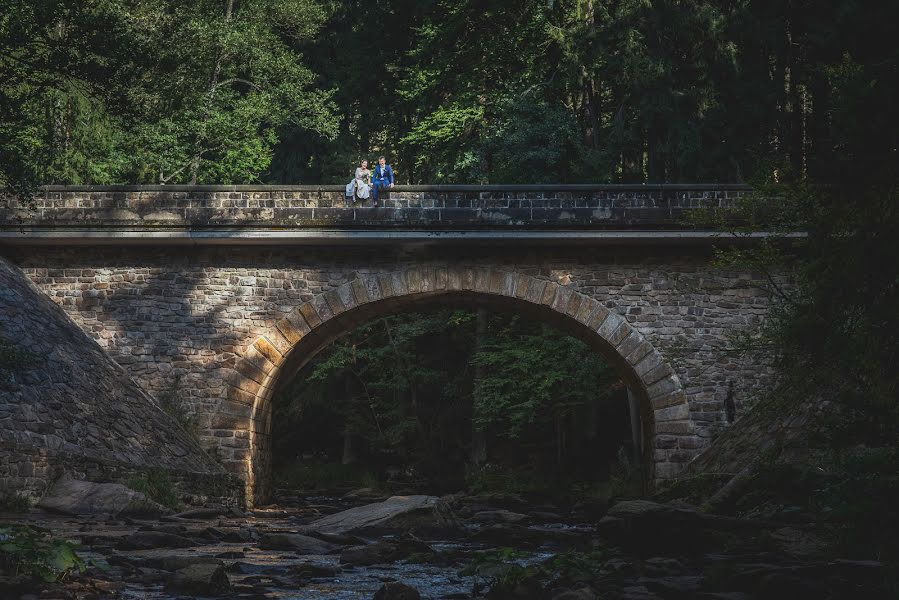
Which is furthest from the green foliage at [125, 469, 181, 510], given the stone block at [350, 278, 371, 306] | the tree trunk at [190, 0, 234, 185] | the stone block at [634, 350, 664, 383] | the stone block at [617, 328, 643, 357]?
the tree trunk at [190, 0, 234, 185]

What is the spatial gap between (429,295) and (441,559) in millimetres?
9001

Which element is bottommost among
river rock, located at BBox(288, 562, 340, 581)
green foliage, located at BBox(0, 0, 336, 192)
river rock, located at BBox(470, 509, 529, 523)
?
river rock, located at BBox(470, 509, 529, 523)

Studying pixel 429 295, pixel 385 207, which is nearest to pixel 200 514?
pixel 429 295

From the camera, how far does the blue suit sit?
1847cm

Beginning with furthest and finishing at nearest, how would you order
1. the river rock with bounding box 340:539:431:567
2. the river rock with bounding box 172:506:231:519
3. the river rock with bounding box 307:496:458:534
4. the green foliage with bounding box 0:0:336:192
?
the green foliage with bounding box 0:0:336:192
the river rock with bounding box 172:506:231:519
the river rock with bounding box 307:496:458:534
the river rock with bounding box 340:539:431:567

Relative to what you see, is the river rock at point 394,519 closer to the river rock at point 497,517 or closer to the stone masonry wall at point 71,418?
the river rock at point 497,517

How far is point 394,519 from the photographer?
12.9 m

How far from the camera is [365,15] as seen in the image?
32.7m

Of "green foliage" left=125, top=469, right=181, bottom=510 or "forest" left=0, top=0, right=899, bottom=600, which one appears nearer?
"forest" left=0, top=0, right=899, bottom=600

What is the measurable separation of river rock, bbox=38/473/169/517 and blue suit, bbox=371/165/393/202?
6.75 m

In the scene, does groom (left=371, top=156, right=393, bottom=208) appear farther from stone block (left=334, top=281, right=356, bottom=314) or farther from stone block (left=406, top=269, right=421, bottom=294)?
stone block (left=334, top=281, right=356, bottom=314)

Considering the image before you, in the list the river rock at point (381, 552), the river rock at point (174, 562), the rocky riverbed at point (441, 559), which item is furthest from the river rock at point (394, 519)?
the river rock at point (174, 562)

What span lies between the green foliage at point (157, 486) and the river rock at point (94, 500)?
726 mm

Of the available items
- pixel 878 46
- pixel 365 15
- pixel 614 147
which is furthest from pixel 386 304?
pixel 365 15
